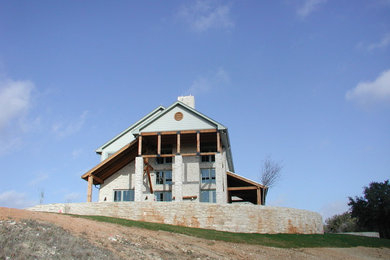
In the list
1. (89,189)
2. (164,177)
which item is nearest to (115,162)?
(89,189)

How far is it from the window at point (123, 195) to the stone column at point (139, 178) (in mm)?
3123

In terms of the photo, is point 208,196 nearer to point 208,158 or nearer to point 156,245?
point 208,158

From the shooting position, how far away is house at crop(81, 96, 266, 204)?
36.0 metres

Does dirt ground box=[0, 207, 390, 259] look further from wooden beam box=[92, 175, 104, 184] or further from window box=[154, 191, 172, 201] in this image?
wooden beam box=[92, 175, 104, 184]

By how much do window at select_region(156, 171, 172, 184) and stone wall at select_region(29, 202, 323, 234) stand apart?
9.36m

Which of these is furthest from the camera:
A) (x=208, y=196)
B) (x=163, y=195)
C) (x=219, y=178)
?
(x=163, y=195)

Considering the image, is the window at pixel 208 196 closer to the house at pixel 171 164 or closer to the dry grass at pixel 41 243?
the house at pixel 171 164

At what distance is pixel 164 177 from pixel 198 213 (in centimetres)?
1069

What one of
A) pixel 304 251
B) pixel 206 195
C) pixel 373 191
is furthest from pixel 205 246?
pixel 373 191

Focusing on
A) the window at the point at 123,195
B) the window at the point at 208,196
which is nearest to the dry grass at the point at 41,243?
the window at the point at 208,196

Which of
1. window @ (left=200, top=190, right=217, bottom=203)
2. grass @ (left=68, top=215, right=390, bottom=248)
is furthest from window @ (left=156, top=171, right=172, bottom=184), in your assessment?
grass @ (left=68, top=215, right=390, bottom=248)

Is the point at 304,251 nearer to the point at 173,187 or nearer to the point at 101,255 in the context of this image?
the point at 101,255

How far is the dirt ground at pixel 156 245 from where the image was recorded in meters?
17.2

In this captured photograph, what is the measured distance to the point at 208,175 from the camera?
124 ft
